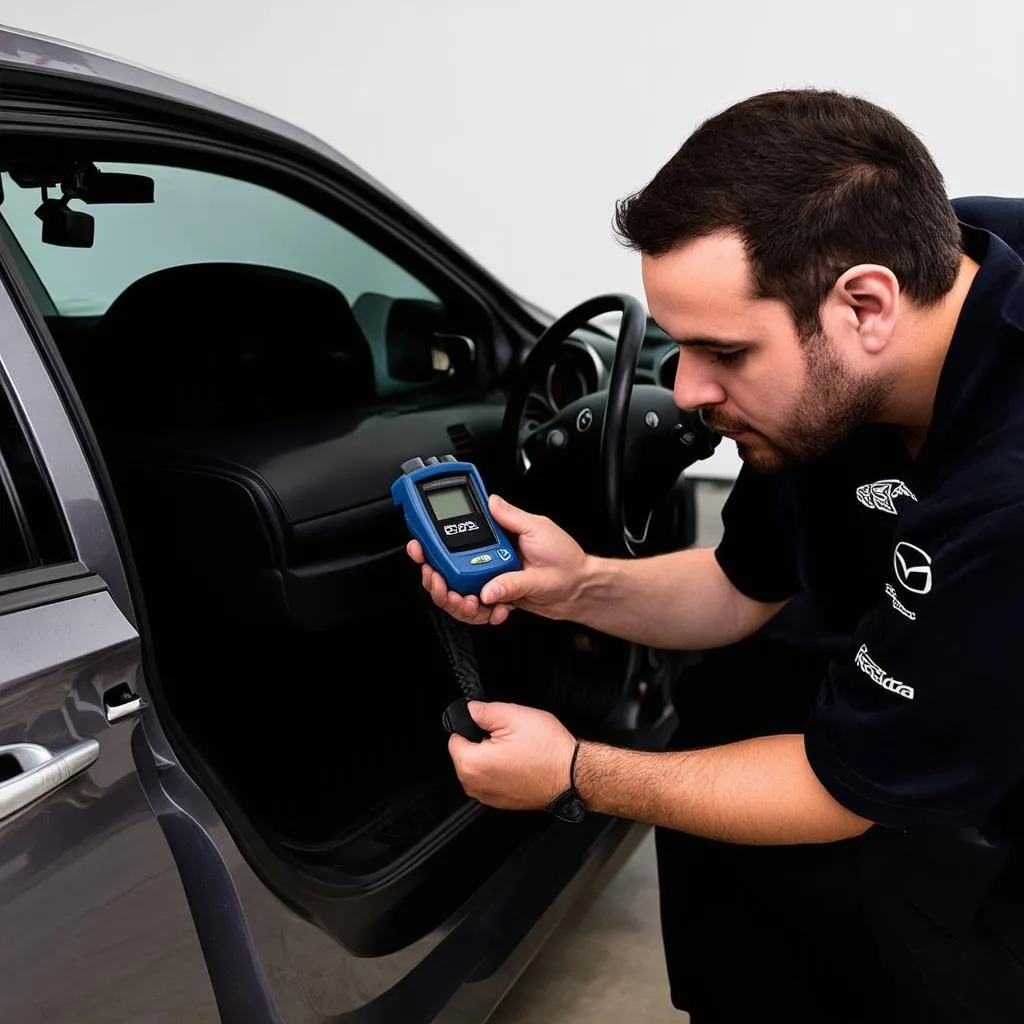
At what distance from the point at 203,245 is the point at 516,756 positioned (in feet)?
3.42

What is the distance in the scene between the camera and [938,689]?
3.03 ft

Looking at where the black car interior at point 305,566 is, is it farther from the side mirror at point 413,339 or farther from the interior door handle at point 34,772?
the interior door handle at point 34,772

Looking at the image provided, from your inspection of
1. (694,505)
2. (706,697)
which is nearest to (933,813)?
(706,697)

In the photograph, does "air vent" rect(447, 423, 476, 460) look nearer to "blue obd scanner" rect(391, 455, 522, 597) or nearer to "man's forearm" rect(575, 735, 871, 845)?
"blue obd scanner" rect(391, 455, 522, 597)

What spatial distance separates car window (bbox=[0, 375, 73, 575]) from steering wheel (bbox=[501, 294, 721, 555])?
77 cm

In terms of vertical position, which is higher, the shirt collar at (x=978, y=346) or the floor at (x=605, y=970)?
the shirt collar at (x=978, y=346)

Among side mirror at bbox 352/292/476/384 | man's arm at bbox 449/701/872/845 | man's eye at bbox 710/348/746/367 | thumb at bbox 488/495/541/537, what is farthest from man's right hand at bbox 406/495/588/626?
side mirror at bbox 352/292/476/384

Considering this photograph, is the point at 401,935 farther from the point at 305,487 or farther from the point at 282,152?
the point at 282,152

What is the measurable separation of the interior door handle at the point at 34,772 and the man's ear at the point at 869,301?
30.1 inches

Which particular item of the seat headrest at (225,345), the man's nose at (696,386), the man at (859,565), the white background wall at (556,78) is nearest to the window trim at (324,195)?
the seat headrest at (225,345)

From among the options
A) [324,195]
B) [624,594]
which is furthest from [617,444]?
[324,195]

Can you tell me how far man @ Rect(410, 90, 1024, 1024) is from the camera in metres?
0.94

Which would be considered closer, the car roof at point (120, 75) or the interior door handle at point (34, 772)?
the interior door handle at point (34, 772)

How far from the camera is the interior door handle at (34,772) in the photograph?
0.73 metres
